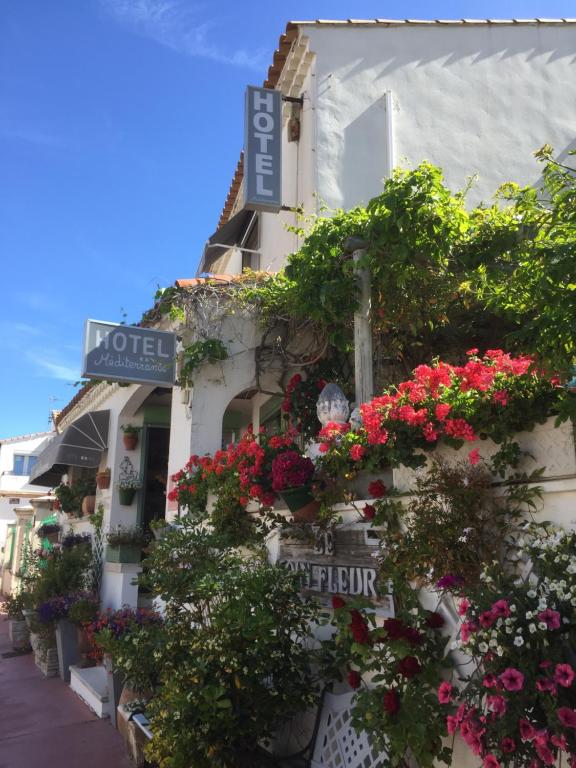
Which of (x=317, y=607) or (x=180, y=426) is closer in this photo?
(x=317, y=607)

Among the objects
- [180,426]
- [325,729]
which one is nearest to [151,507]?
[180,426]

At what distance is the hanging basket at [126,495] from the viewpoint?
10.2 m

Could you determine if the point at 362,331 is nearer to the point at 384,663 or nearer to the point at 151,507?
the point at 384,663

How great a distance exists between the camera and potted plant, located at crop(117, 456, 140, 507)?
10.2 meters

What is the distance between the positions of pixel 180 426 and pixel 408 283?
354 cm

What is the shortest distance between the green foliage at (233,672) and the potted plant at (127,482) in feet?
19.3

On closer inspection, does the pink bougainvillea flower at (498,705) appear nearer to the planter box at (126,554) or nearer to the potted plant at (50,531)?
the planter box at (126,554)

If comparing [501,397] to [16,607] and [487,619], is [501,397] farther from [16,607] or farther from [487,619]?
[16,607]

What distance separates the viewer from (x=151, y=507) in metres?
10.7

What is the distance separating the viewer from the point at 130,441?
10414 mm

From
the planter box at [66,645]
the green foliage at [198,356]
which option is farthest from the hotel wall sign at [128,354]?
the planter box at [66,645]

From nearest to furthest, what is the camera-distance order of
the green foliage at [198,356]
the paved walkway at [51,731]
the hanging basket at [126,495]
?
the paved walkway at [51,731] → the green foliage at [198,356] → the hanging basket at [126,495]

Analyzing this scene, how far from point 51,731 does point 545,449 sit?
5.85 metres

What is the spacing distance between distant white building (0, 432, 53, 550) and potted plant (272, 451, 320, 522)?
83.6 feet
